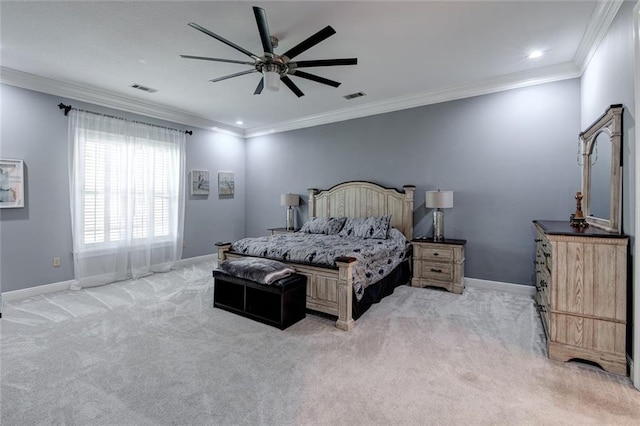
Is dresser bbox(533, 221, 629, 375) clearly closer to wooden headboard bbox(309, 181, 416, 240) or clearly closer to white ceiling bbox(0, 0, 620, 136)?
white ceiling bbox(0, 0, 620, 136)

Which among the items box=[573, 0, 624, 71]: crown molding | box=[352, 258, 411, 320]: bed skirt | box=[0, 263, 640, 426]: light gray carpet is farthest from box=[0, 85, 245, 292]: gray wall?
box=[573, 0, 624, 71]: crown molding

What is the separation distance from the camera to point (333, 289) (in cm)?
319

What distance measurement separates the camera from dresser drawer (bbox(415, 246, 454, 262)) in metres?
4.21

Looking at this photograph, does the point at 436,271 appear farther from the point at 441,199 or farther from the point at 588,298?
the point at 588,298

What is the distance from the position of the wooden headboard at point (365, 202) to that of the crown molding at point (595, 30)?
8.11 feet

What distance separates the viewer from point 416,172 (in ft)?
16.3

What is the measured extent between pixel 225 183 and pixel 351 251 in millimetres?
4209

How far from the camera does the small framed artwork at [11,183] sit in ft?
12.6

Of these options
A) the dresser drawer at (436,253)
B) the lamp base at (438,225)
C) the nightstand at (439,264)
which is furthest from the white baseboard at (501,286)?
the lamp base at (438,225)

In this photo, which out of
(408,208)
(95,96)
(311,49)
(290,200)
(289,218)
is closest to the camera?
(311,49)

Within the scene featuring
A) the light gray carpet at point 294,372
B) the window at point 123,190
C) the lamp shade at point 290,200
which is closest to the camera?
the light gray carpet at point 294,372

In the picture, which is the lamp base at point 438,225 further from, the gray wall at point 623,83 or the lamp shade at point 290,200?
the lamp shade at point 290,200

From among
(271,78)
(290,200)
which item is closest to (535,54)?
(271,78)

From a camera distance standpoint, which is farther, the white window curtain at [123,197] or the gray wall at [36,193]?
Answer: the white window curtain at [123,197]
